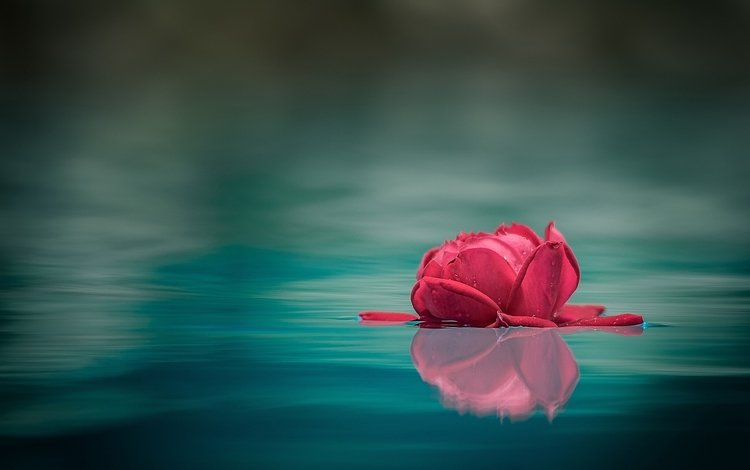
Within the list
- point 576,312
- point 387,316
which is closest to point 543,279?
point 576,312

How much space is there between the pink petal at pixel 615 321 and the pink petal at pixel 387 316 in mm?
540

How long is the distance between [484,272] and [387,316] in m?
0.45

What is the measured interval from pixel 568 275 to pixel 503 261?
267 mm

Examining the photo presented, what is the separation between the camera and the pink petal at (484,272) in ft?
8.82

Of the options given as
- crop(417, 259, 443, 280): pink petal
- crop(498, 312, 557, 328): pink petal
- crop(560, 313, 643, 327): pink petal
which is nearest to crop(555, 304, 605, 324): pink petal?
crop(560, 313, 643, 327): pink petal

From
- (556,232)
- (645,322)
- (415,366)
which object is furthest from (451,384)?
(645,322)

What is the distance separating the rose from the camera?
2.69 m

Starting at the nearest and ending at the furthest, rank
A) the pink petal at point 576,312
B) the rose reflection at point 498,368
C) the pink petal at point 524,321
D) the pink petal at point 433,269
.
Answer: the rose reflection at point 498,368 < the pink petal at point 524,321 < the pink petal at point 433,269 < the pink petal at point 576,312

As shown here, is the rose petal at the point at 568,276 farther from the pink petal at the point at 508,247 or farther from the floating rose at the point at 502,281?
the pink petal at the point at 508,247

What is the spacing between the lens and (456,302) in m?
2.73

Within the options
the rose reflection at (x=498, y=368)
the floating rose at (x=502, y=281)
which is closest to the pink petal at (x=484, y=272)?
the floating rose at (x=502, y=281)

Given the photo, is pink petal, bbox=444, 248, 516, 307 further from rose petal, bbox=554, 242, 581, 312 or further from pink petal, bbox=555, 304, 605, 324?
pink petal, bbox=555, 304, 605, 324

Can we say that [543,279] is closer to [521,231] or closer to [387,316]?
[521,231]

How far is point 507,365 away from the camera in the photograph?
2.13 metres
